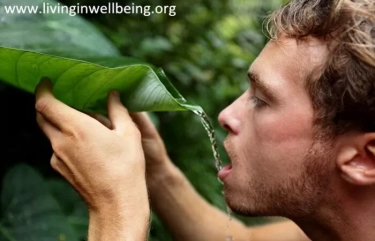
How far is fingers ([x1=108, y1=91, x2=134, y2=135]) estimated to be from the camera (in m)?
1.34

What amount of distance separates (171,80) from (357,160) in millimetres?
990

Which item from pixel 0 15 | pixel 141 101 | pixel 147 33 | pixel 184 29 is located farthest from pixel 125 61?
pixel 184 29

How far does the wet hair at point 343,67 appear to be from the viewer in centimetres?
131

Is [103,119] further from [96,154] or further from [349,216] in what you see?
[349,216]

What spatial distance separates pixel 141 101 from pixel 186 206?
0.55 meters

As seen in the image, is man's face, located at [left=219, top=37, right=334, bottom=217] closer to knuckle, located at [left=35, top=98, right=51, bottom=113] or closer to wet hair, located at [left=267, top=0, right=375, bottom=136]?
wet hair, located at [left=267, top=0, right=375, bottom=136]

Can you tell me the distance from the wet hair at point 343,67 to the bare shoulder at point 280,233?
0.55 m

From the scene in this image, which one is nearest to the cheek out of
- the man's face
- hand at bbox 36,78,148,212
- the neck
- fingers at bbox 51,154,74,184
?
the man's face

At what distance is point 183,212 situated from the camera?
184 cm

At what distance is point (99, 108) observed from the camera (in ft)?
4.66

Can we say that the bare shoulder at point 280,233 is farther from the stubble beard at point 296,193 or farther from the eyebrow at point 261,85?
the eyebrow at point 261,85

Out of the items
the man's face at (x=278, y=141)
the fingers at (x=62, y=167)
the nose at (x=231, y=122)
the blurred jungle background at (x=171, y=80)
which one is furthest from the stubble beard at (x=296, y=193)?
the blurred jungle background at (x=171, y=80)

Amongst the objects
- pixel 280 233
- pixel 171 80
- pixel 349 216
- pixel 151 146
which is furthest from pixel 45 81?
pixel 171 80
